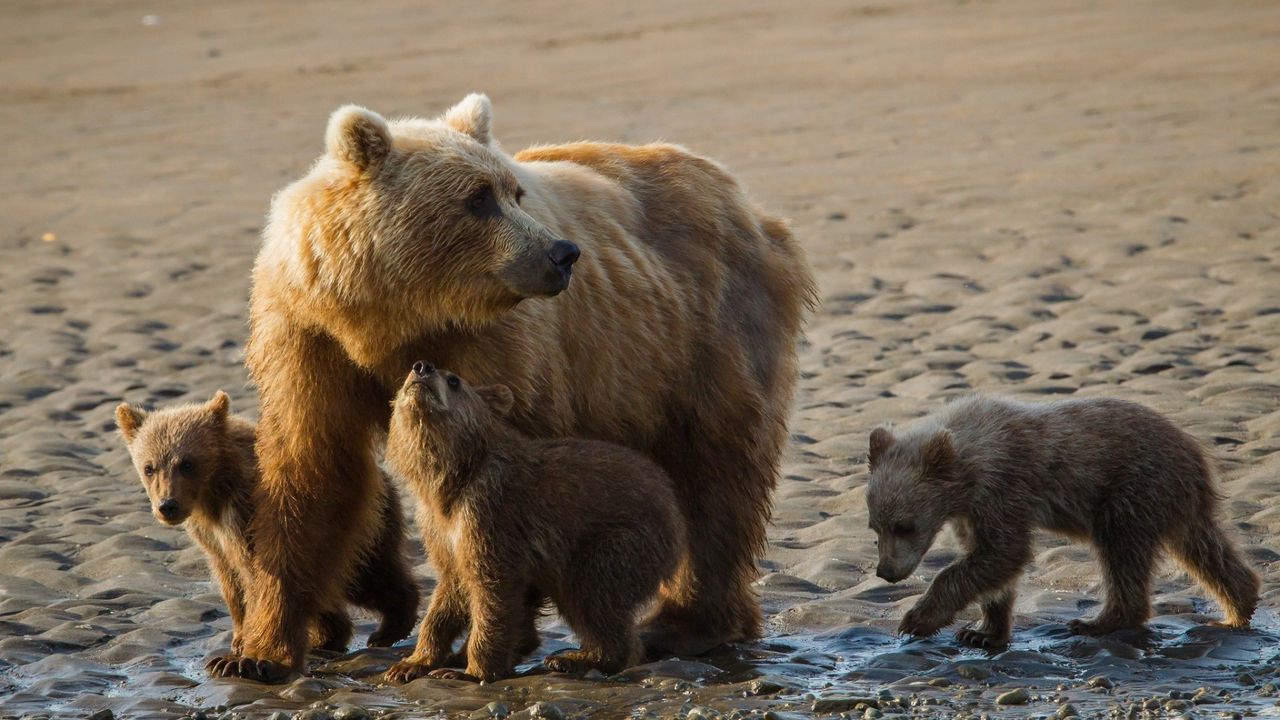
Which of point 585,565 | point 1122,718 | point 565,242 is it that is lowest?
point 1122,718

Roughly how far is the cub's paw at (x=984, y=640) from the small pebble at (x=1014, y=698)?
26.0 inches

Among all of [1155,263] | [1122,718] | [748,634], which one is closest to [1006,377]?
[1155,263]

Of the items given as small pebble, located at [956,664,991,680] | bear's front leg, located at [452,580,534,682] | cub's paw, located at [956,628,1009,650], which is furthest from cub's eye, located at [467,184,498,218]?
cub's paw, located at [956,628,1009,650]

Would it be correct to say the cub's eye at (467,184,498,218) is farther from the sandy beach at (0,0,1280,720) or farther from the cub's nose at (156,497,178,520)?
the cub's nose at (156,497,178,520)

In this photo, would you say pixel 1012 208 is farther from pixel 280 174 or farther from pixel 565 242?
pixel 565 242

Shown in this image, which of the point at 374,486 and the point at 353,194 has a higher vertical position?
the point at 353,194

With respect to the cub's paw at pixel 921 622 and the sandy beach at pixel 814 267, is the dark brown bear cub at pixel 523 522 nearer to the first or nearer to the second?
the sandy beach at pixel 814 267

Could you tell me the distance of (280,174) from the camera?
17.8m

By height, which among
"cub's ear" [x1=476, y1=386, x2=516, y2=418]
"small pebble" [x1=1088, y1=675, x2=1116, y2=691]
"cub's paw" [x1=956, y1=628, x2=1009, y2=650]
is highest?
"cub's ear" [x1=476, y1=386, x2=516, y2=418]

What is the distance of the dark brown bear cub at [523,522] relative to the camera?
6223mm

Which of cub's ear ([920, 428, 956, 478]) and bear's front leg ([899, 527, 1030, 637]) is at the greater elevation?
cub's ear ([920, 428, 956, 478])

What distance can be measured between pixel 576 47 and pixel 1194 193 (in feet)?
40.6

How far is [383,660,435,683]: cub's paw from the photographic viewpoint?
6523 mm

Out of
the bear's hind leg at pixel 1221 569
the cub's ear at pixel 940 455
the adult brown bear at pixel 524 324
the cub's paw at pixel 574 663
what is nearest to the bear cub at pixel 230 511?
the adult brown bear at pixel 524 324
